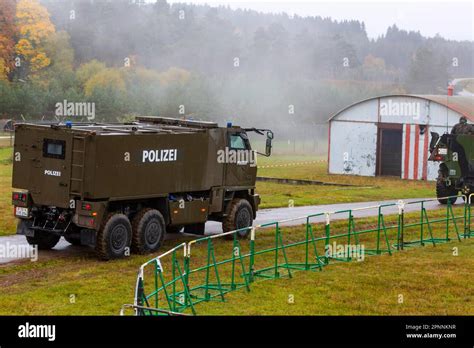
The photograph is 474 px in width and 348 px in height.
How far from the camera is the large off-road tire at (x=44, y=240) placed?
2200cm

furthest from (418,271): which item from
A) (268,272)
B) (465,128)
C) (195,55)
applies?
(195,55)

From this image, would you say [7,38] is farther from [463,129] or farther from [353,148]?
[463,129]

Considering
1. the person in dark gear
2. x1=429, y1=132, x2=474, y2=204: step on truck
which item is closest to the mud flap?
x1=429, y1=132, x2=474, y2=204: step on truck

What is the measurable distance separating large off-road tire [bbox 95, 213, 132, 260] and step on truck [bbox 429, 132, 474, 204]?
17374 mm

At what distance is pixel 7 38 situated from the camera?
256ft

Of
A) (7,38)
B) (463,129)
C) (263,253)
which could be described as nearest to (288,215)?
(263,253)

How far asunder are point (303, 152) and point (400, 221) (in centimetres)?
4835

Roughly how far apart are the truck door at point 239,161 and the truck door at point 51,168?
520 centimetres

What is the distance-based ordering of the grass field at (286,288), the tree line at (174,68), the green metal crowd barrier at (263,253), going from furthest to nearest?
the tree line at (174,68) → the grass field at (286,288) → the green metal crowd barrier at (263,253)

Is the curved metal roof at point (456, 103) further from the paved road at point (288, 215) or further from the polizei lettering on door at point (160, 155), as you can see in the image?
the polizei lettering on door at point (160, 155)

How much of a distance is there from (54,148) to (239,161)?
19.0 feet

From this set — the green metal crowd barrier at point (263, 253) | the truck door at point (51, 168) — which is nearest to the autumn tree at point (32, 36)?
the green metal crowd barrier at point (263, 253)

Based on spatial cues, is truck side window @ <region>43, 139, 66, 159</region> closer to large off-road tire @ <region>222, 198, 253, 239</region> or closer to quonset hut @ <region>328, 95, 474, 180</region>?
large off-road tire @ <region>222, 198, 253, 239</region>
